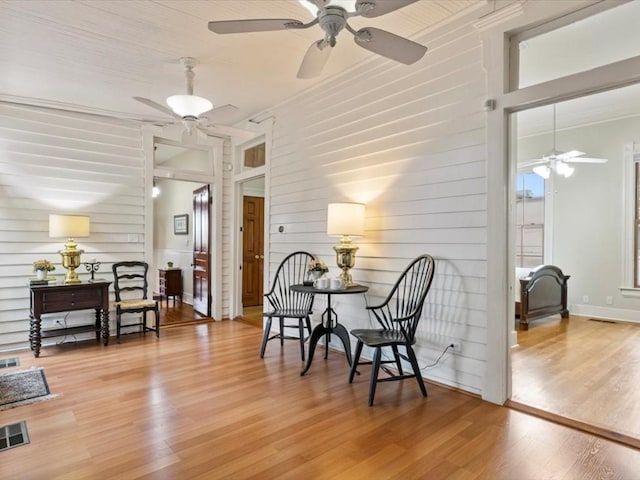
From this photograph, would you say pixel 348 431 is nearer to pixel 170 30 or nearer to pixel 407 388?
pixel 407 388

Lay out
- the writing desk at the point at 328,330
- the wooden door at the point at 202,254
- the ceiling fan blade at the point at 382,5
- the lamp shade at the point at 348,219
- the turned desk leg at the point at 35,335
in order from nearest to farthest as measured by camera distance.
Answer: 1. the ceiling fan blade at the point at 382,5
2. the writing desk at the point at 328,330
3. the lamp shade at the point at 348,219
4. the turned desk leg at the point at 35,335
5. the wooden door at the point at 202,254

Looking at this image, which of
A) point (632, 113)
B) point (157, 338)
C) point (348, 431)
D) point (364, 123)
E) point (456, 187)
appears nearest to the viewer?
A: point (348, 431)

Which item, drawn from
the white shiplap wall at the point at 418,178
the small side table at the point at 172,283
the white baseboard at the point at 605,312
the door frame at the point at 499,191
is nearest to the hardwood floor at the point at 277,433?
the door frame at the point at 499,191

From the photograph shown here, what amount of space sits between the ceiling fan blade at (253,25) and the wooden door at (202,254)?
161 inches

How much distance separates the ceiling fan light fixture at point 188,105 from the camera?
10.7 feet

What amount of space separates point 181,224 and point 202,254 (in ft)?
6.24

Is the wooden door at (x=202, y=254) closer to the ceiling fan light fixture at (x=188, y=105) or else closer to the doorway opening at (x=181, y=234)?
the doorway opening at (x=181, y=234)

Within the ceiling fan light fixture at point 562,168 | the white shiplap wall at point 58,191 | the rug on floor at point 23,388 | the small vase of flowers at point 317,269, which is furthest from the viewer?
the ceiling fan light fixture at point 562,168

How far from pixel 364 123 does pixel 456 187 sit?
1.28 m

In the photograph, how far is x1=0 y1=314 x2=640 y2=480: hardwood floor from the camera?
6.49 feet

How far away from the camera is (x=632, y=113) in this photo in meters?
5.59

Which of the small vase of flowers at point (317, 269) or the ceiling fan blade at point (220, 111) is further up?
the ceiling fan blade at point (220, 111)

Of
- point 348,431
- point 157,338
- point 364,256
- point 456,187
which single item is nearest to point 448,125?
point 456,187

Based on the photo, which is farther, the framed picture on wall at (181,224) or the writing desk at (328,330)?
the framed picture on wall at (181,224)
